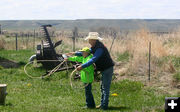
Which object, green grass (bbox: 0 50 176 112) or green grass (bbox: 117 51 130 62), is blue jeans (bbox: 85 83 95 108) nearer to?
green grass (bbox: 0 50 176 112)

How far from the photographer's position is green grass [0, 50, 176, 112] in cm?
895

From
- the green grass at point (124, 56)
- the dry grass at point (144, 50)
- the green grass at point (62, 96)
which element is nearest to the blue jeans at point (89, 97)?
the green grass at point (62, 96)

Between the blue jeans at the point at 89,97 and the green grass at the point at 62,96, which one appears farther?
the green grass at the point at 62,96

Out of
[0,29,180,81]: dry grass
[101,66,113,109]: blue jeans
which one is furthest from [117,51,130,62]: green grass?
[101,66,113,109]: blue jeans

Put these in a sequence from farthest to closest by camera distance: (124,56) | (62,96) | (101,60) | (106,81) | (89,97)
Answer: (124,56) < (62,96) < (89,97) < (106,81) < (101,60)

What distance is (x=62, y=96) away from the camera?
1056 centimetres

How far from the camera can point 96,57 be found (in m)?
8.15

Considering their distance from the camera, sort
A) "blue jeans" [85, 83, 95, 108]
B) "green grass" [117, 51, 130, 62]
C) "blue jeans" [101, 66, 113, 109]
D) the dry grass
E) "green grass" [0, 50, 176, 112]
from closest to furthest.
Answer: "blue jeans" [101, 66, 113, 109], "blue jeans" [85, 83, 95, 108], "green grass" [0, 50, 176, 112], the dry grass, "green grass" [117, 51, 130, 62]

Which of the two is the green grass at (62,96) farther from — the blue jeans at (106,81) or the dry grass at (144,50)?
the dry grass at (144,50)

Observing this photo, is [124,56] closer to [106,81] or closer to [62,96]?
[62,96]

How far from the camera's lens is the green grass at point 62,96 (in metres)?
8.95

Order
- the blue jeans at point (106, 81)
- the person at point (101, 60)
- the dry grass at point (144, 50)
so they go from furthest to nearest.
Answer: the dry grass at point (144, 50) → the blue jeans at point (106, 81) → the person at point (101, 60)

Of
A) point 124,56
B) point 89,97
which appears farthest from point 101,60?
point 124,56

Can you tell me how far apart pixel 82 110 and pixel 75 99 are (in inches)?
57.4
